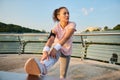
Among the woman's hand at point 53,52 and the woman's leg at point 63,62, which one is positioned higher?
the woman's hand at point 53,52

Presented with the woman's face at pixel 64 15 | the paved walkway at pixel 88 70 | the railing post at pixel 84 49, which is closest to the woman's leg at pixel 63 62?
the woman's face at pixel 64 15

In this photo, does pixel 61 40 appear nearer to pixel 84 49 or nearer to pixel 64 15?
pixel 64 15

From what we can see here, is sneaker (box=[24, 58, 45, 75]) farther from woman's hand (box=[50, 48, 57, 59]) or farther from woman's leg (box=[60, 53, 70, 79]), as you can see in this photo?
woman's leg (box=[60, 53, 70, 79])

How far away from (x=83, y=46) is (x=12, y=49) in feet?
8.15

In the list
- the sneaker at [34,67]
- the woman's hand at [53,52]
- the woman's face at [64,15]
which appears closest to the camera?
the sneaker at [34,67]

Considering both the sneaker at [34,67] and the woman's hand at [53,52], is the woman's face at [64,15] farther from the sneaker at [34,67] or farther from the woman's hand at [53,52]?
the sneaker at [34,67]

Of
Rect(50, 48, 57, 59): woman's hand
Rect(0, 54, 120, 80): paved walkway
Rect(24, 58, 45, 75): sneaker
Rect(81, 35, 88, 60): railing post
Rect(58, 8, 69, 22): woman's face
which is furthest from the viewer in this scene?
Rect(81, 35, 88, 60): railing post

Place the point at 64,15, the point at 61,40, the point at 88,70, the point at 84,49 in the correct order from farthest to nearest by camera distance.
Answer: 1. the point at 84,49
2. the point at 88,70
3. the point at 64,15
4. the point at 61,40

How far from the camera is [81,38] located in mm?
6273

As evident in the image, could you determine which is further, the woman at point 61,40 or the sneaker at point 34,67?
the woman at point 61,40

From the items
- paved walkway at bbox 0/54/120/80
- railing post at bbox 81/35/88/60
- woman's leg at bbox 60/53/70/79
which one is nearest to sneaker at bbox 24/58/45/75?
woman's leg at bbox 60/53/70/79

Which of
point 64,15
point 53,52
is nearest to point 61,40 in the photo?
point 53,52

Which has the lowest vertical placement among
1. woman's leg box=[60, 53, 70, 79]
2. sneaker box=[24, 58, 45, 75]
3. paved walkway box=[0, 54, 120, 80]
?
paved walkway box=[0, 54, 120, 80]

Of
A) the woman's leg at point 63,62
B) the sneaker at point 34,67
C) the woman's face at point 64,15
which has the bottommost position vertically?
the woman's leg at point 63,62
